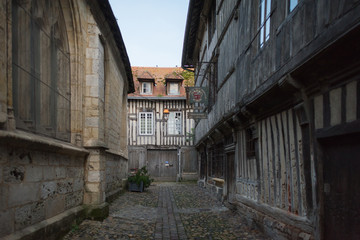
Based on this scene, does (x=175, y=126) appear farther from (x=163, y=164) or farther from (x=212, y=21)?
(x=212, y=21)

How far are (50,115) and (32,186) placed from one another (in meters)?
1.47

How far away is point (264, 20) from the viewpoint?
5211 millimetres

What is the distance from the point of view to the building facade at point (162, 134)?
19578 mm

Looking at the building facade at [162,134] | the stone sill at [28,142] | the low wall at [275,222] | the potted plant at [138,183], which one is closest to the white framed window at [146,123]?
the building facade at [162,134]

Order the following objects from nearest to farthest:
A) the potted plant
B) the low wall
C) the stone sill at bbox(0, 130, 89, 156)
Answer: the stone sill at bbox(0, 130, 89, 156)
the low wall
the potted plant

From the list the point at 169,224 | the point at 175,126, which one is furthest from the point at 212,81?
the point at 175,126

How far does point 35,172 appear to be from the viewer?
392cm

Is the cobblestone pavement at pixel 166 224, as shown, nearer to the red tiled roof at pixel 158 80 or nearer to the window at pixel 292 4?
the window at pixel 292 4

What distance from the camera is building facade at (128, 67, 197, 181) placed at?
19578 millimetres

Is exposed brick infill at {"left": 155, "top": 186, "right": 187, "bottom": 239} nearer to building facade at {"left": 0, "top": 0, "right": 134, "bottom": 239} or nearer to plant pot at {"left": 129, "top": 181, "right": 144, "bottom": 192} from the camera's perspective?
building facade at {"left": 0, "top": 0, "right": 134, "bottom": 239}

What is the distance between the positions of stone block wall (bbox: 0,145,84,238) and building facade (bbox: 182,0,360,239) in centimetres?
321

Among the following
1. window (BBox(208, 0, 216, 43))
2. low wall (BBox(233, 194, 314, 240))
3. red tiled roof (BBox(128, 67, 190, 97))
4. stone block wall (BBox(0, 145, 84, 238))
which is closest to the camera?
stone block wall (BBox(0, 145, 84, 238))

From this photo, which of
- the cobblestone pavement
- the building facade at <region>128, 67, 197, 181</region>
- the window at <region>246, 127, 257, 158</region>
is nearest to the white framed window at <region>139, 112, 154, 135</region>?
the building facade at <region>128, 67, 197, 181</region>

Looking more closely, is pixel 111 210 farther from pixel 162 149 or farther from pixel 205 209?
pixel 162 149
